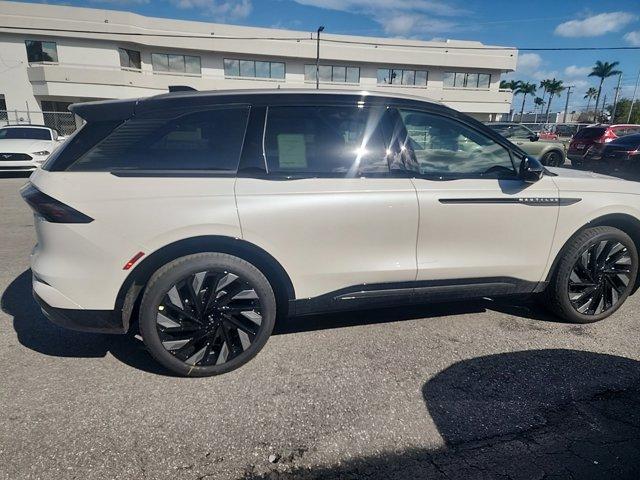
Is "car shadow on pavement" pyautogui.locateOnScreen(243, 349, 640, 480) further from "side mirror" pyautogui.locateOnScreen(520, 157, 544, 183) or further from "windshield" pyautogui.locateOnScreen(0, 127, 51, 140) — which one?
"windshield" pyautogui.locateOnScreen(0, 127, 51, 140)

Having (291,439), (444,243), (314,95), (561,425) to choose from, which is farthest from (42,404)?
(561,425)

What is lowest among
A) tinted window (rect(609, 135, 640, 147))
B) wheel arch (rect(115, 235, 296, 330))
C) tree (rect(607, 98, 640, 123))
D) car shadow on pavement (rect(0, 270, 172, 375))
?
car shadow on pavement (rect(0, 270, 172, 375))

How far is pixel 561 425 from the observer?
2.34 metres

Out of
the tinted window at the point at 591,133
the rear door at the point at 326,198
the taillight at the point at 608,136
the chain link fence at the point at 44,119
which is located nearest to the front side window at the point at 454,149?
the rear door at the point at 326,198

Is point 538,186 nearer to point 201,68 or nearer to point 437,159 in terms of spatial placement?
point 437,159

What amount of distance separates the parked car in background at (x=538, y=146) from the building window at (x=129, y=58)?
28.3m

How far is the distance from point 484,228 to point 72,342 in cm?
327

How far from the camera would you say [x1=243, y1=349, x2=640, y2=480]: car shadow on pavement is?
2020 mm

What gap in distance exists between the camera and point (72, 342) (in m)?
3.15

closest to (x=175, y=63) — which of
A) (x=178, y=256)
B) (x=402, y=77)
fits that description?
(x=402, y=77)

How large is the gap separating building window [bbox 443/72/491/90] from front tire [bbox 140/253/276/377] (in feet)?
139

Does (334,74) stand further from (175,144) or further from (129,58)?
(175,144)

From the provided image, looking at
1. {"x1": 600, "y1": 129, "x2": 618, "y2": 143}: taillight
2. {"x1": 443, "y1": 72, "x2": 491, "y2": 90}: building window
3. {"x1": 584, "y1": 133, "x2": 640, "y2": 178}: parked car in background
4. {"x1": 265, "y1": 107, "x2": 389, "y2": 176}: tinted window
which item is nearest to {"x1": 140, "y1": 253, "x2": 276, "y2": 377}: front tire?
{"x1": 265, "y1": 107, "x2": 389, "y2": 176}: tinted window

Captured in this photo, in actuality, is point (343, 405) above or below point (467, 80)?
below
